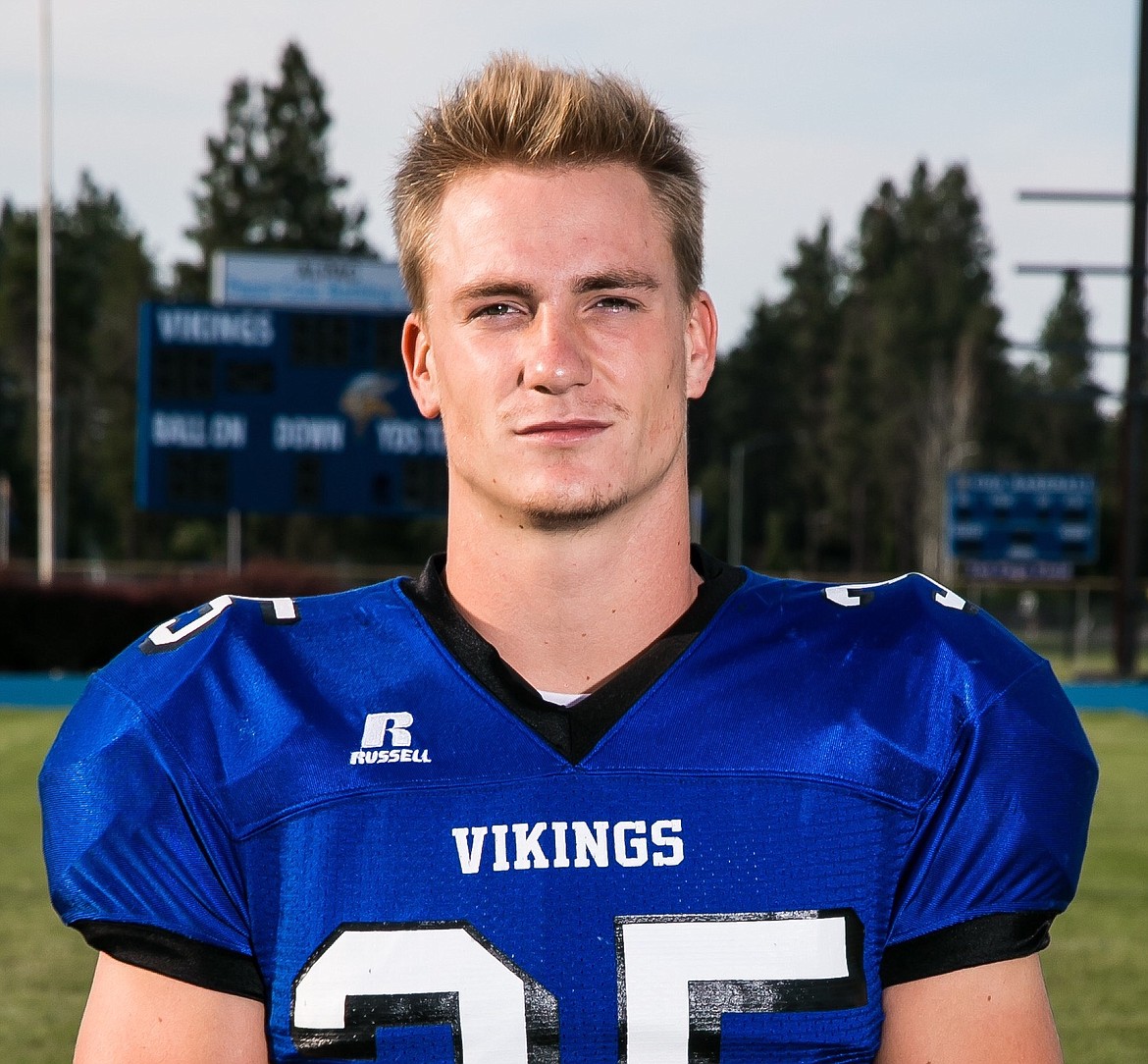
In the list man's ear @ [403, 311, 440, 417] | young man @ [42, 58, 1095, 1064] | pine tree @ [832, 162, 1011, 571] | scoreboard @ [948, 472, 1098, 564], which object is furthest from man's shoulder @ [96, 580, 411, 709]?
pine tree @ [832, 162, 1011, 571]

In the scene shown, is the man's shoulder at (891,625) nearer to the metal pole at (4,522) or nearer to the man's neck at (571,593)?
the man's neck at (571,593)

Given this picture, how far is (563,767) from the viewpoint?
5.65ft

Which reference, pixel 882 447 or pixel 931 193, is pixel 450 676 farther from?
pixel 931 193

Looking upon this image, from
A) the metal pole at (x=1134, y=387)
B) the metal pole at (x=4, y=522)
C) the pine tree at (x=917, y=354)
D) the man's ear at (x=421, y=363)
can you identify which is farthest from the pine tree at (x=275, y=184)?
the man's ear at (x=421, y=363)

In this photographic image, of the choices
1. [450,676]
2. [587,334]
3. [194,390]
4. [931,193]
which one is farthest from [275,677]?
[931,193]

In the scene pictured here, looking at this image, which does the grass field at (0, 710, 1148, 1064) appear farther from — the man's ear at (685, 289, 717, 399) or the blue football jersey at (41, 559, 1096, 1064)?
the man's ear at (685, 289, 717, 399)

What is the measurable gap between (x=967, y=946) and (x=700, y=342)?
791 mm

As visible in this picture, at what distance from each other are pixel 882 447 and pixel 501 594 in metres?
47.9

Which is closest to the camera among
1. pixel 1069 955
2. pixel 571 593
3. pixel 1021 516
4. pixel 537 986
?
pixel 537 986

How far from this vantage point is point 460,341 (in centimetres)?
182

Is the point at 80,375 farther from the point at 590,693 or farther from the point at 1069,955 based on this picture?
the point at 590,693

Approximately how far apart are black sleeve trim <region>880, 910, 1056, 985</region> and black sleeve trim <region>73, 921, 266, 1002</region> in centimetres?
69

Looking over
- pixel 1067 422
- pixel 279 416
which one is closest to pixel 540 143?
pixel 279 416

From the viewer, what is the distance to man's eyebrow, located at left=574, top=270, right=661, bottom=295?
1.78 meters
